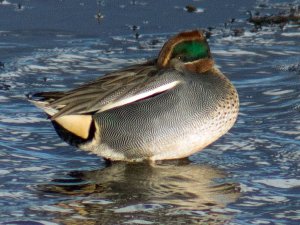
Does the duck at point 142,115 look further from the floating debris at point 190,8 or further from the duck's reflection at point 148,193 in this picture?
the floating debris at point 190,8

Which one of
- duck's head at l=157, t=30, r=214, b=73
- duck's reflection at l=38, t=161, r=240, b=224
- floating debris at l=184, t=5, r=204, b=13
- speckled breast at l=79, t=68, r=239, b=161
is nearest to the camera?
duck's reflection at l=38, t=161, r=240, b=224

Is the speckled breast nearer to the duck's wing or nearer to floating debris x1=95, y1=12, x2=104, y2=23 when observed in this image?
the duck's wing

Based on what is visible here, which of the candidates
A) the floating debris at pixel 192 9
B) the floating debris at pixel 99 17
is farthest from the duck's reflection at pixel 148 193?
the floating debris at pixel 192 9

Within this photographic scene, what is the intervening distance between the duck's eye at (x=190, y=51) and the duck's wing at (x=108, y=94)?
0.23 metres

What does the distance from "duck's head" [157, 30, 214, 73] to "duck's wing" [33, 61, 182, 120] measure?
6.6 inches

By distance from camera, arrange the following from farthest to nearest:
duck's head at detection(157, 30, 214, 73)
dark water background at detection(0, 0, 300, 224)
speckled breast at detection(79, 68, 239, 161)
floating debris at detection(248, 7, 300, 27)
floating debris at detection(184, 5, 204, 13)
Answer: floating debris at detection(184, 5, 204, 13) → floating debris at detection(248, 7, 300, 27) → duck's head at detection(157, 30, 214, 73) → speckled breast at detection(79, 68, 239, 161) → dark water background at detection(0, 0, 300, 224)

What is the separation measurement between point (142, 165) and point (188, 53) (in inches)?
33.9

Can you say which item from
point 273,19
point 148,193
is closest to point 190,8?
point 273,19

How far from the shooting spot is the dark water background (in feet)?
22.1

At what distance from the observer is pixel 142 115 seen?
A: 7.61 m

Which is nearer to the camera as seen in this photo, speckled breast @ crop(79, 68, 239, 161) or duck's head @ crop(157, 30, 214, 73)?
speckled breast @ crop(79, 68, 239, 161)

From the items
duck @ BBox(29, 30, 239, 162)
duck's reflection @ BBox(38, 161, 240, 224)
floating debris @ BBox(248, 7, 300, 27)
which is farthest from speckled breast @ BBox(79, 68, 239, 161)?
floating debris @ BBox(248, 7, 300, 27)

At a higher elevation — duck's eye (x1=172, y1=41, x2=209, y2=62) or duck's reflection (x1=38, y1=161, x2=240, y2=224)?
duck's eye (x1=172, y1=41, x2=209, y2=62)

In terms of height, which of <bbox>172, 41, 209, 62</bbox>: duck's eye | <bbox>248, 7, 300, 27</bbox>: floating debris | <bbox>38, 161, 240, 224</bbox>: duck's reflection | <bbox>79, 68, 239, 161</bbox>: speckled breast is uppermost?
<bbox>172, 41, 209, 62</bbox>: duck's eye
